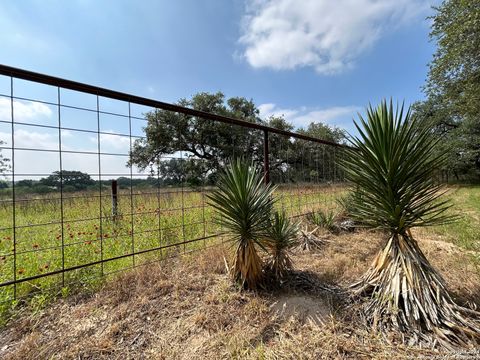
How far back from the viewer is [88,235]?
349 centimetres

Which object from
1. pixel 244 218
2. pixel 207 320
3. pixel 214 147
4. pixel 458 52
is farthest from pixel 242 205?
pixel 458 52

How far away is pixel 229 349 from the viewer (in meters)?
1.47

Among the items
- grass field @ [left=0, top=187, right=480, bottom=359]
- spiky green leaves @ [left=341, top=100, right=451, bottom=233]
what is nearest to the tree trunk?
grass field @ [left=0, top=187, right=480, bottom=359]

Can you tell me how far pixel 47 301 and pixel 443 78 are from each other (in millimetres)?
14382

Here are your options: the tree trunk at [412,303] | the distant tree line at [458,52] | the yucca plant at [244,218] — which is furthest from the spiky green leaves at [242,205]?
the distant tree line at [458,52]

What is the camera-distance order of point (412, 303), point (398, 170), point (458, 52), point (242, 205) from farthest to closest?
point (458, 52) → point (242, 205) → point (398, 170) → point (412, 303)

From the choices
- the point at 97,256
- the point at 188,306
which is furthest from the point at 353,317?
the point at 97,256

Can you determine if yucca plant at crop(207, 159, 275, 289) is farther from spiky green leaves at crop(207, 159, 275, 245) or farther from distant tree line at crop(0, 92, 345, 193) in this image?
distant tree line at crop(0, 92, 345, 193)

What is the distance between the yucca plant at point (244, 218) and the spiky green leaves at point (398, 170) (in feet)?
3.13

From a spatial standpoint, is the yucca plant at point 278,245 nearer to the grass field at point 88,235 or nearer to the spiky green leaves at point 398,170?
the grass field at point 88,235

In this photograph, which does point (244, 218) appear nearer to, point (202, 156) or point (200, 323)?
point (200, 323)

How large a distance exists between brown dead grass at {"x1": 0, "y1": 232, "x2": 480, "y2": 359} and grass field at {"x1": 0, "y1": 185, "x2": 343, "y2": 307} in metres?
0.33

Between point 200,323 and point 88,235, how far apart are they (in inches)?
104

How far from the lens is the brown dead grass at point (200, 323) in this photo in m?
1.46
